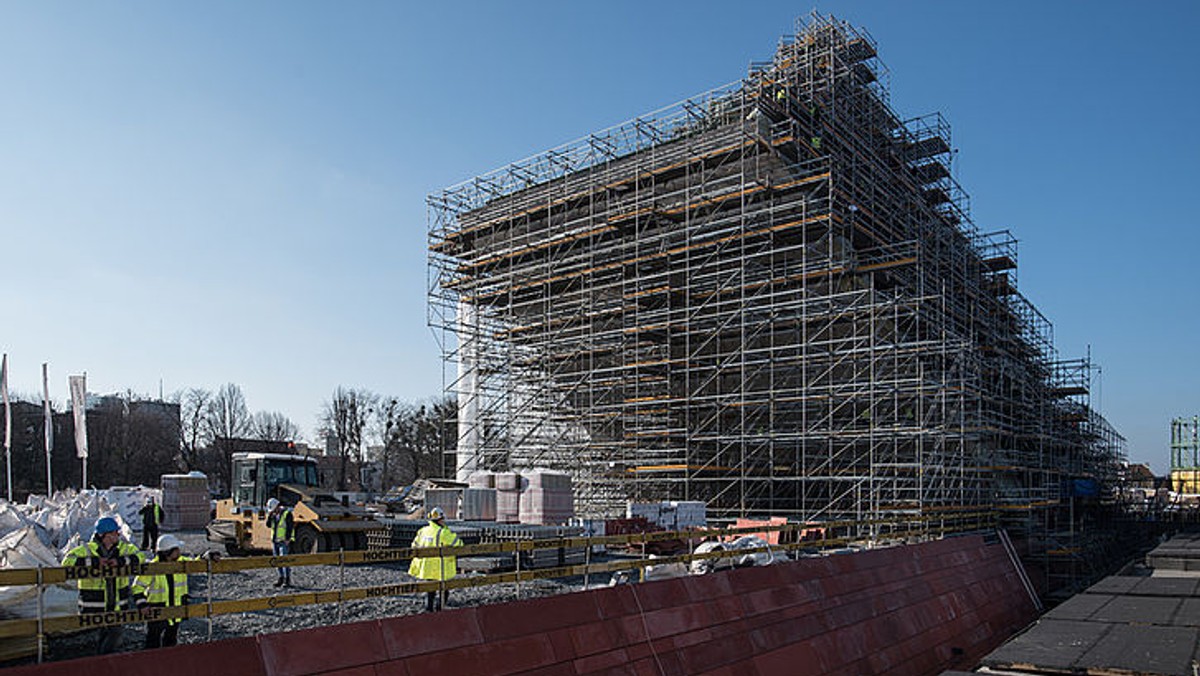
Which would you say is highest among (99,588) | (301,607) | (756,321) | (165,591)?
(756,321)

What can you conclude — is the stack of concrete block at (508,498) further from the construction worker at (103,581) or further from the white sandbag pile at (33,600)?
the construction worker at (103,581)

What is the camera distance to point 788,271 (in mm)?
27766

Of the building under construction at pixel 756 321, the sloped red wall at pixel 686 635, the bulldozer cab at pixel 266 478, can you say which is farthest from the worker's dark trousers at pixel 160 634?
the building under construction at pixel 756 321

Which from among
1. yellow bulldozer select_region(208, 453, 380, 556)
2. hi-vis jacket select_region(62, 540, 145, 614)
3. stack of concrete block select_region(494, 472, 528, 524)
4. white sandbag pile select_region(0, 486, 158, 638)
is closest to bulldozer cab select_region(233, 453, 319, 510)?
yellow bulldozer select_region(208, 453, 380, 556)

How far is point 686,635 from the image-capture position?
9.84 metres

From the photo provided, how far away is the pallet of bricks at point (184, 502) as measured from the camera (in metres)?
29.6

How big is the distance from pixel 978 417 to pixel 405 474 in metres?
62.8

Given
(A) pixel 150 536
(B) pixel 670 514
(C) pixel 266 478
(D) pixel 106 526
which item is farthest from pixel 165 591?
(B) pixel 670 514

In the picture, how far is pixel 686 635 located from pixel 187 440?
74057mm

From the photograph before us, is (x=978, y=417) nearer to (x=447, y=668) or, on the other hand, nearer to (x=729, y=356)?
(x=729, y=356)

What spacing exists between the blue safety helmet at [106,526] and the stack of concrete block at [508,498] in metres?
15.2

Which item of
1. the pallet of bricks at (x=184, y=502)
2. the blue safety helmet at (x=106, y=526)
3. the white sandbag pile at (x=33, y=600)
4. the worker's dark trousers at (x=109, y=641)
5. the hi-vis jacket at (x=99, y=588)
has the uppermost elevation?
the blue safety helmet at (x=106, y=526)

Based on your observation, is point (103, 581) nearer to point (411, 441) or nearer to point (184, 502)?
point (184, 502)

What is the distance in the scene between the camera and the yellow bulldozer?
56.9 ft
